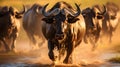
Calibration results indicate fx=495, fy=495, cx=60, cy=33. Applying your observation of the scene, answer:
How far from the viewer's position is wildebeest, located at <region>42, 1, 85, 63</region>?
812 cm

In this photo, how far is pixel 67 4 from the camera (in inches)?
348

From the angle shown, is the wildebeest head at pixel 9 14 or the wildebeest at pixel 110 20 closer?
the wildebeest head at pixel 9 14

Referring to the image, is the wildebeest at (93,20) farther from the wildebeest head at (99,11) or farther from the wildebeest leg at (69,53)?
the wildebeest leg at (69,53)

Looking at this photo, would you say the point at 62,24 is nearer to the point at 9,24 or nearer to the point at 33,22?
the point at 9,24

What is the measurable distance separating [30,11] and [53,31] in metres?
1.93

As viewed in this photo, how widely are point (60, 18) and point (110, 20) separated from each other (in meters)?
2.31

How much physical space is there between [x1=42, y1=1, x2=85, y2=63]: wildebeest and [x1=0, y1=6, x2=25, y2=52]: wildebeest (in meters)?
1.10

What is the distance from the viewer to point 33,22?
10125 mm

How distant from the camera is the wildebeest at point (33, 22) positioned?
9773 millimetres

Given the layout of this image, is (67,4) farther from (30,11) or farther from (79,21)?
(30,11)

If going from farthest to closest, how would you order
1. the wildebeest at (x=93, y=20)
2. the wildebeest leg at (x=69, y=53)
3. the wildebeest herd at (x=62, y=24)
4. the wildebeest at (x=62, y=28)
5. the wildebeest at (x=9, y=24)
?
the wildebeest at (x=93, y=20) → the wildebeest at (x=9, y=24) → the wildebeest leg at (x=69, y=53) → the wildebeest herd at (x=62, y=24) → the wildebeest at (x=62, y=28)

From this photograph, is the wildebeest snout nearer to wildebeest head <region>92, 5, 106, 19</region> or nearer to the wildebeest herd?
the wildebeest herd

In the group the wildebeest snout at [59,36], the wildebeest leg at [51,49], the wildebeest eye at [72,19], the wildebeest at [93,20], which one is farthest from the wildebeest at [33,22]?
the wildebeest snout at [59,36]

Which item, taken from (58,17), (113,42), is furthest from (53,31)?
(113,42)
